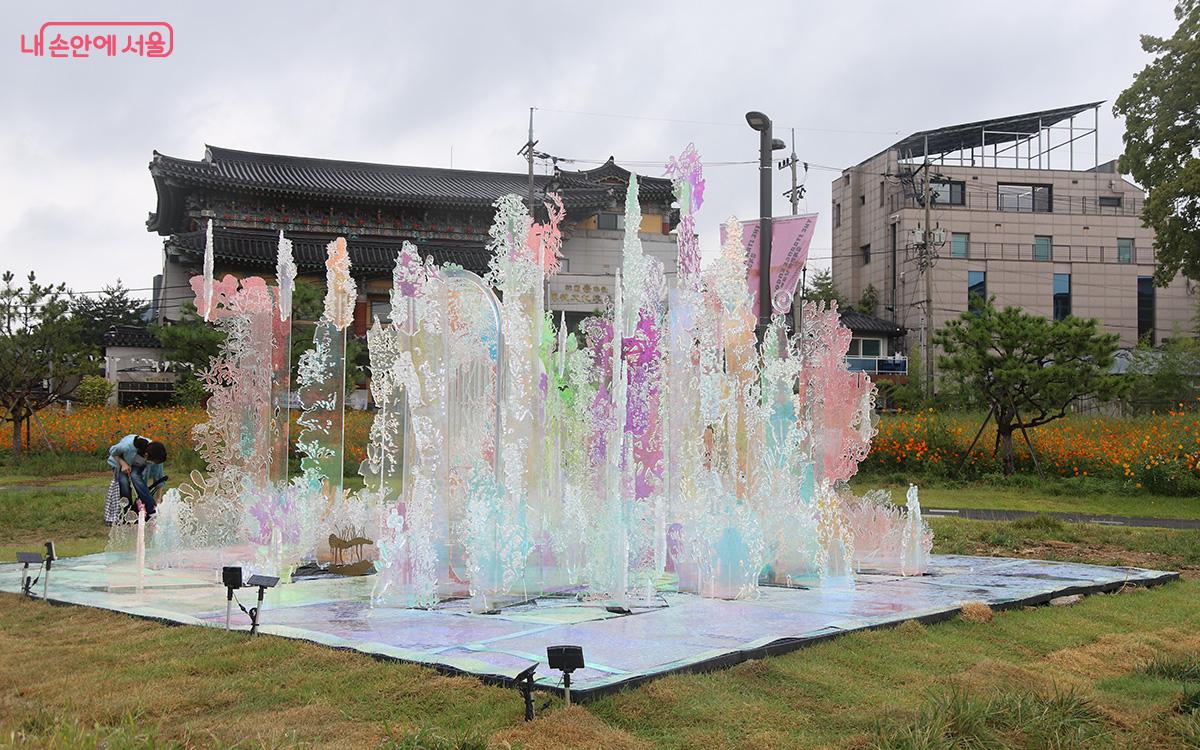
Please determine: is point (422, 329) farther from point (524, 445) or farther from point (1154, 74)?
point (1154, 74)

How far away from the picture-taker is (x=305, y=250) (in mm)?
30688

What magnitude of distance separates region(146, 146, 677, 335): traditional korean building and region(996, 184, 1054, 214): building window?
12662 millimetres

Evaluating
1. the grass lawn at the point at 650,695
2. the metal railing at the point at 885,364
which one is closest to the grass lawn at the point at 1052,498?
the grass lawn at the point at 650,695

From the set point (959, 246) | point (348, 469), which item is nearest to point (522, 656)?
point (348, 469)

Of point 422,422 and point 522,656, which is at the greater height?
point 422,422

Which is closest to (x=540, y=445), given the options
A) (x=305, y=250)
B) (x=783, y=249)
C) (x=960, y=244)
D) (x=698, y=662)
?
(x=783, y=249)

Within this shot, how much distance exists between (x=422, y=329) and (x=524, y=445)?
3.81 ft

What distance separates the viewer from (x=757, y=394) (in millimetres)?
8344

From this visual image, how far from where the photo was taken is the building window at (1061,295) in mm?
36875

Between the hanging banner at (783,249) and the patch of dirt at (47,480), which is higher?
the hanging banner at (783,249)

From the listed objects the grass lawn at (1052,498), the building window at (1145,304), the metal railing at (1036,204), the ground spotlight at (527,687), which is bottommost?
the grass lawn at (1052,498)

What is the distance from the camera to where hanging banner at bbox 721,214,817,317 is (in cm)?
963

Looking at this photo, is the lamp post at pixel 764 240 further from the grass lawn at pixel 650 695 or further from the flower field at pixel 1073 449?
the flower field at pixel 1073 449

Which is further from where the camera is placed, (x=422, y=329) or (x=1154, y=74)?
(x=1154, y=74)
